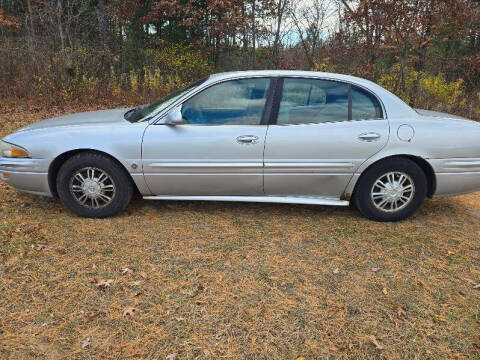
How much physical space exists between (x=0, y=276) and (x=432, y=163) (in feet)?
13.0

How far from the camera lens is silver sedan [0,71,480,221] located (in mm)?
3670

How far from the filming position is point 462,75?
36.4ft

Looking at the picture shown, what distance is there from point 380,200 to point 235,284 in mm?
1914

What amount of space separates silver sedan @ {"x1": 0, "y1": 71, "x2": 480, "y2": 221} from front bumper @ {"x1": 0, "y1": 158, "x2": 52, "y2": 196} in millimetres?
11

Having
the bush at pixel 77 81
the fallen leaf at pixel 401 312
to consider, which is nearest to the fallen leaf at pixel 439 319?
the fallen leaf at pixel 401 312

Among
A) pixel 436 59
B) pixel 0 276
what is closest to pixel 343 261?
pixel 0 276

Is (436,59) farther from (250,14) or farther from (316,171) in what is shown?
(316,171)

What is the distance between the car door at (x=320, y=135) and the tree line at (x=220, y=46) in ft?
20.5

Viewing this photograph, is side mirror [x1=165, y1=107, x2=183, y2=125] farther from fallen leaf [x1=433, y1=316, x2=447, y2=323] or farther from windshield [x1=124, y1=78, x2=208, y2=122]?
fallen leaf [x1=433, y1=316, x2=447, y2=323]

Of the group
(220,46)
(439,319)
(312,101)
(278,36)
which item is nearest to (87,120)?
(312,101)

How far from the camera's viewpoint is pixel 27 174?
3760 millimetres

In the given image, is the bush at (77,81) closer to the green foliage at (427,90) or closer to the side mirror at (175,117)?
the green foliage at (427,90)

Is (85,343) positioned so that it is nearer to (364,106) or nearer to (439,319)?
(439,319)

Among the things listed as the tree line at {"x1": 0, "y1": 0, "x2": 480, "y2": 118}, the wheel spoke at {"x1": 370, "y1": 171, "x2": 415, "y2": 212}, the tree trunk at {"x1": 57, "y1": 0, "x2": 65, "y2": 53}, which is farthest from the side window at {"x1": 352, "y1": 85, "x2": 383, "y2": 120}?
the tree trunk at {"x1": 57, "y1": 0, "x2": 65, "y2": 53}
